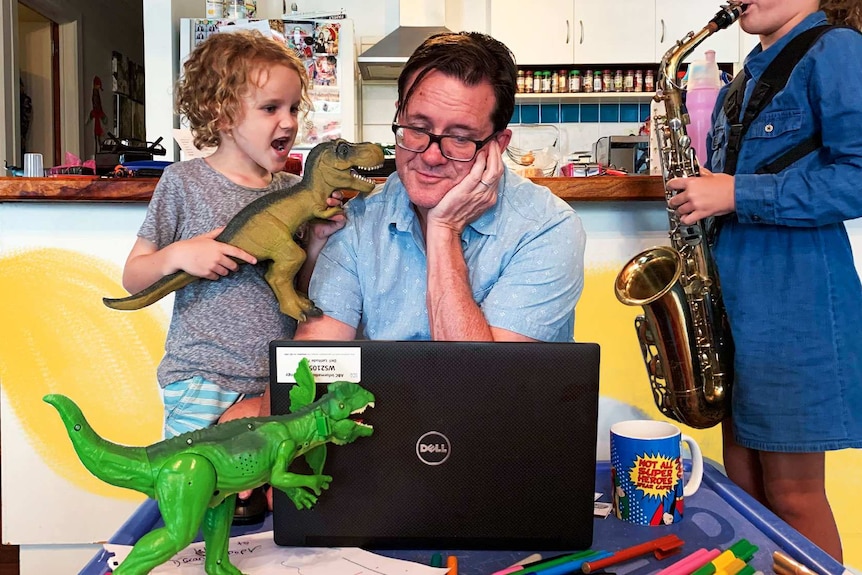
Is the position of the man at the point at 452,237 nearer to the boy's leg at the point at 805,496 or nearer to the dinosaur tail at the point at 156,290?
the dinosaur tail at the point at 156,290

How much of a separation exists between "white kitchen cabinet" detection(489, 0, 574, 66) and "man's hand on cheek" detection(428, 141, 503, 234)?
3325 mm

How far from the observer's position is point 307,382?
0.69 meters

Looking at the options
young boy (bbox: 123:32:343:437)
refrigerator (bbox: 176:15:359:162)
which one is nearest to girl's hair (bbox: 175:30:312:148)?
young boy (bbox: 123:32:343:437)

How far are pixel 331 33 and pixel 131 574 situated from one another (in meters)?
3.69

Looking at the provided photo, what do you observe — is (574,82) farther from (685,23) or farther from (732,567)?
(732,567)

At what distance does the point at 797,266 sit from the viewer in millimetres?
1351

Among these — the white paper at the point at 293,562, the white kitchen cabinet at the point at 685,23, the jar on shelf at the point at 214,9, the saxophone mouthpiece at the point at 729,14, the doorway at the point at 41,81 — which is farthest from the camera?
the doorway at the point at 41,81

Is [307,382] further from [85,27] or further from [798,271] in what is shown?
[85,27]

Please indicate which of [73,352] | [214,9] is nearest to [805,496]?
[73,352]

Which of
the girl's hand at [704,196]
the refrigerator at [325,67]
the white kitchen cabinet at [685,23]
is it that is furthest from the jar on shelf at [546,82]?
the girl's hand at [704,196]

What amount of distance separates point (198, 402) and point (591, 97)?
3.67 m

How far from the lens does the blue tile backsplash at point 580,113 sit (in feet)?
14.9

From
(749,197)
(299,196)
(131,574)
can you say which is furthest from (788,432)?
(131,574)

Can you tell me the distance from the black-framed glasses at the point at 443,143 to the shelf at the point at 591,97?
3.31 metres
